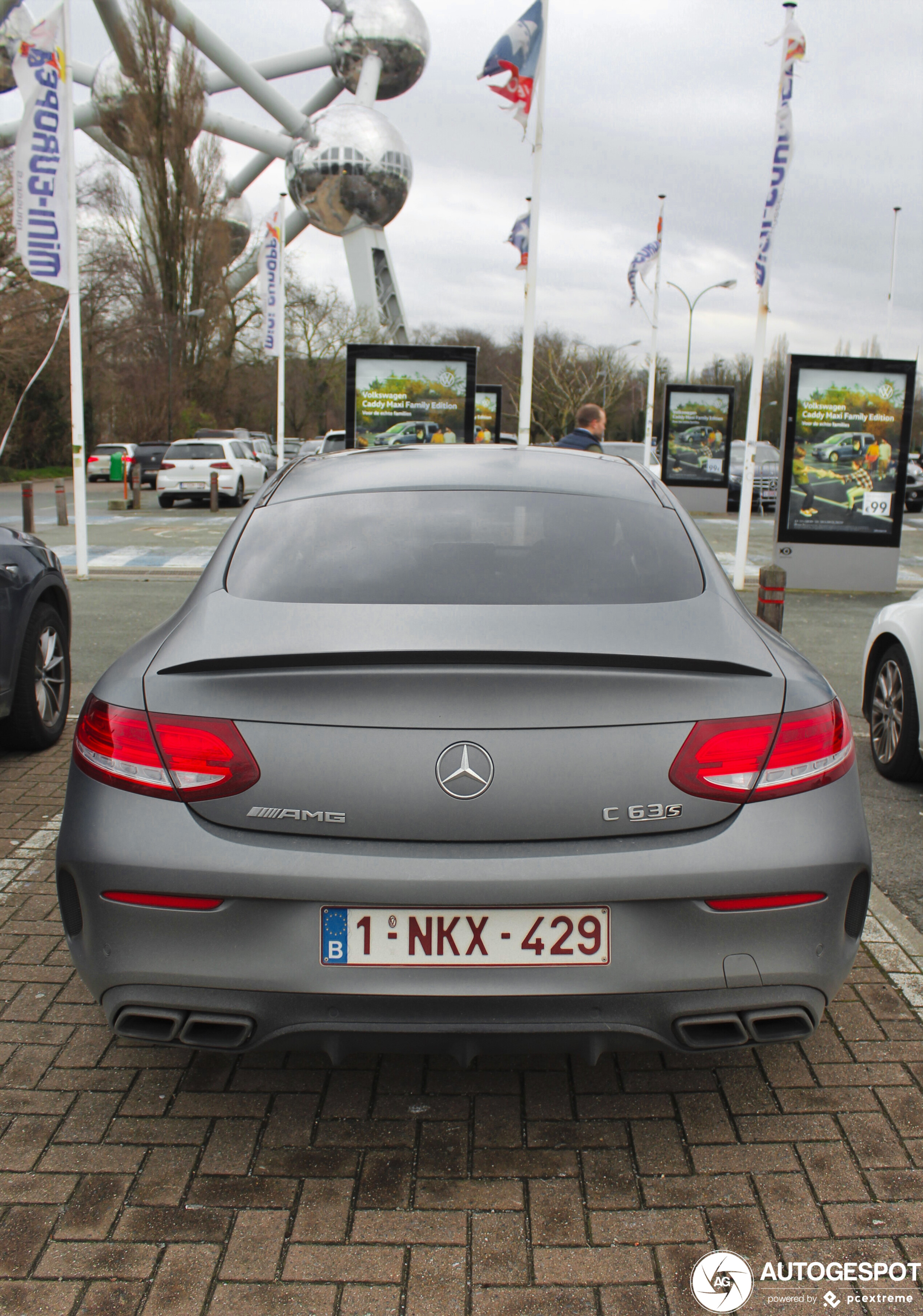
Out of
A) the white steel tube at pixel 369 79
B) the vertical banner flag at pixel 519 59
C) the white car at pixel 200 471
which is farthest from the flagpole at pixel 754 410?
the white steel tube at pixel 369 79

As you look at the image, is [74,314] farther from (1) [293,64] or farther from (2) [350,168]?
(1) [293,64]

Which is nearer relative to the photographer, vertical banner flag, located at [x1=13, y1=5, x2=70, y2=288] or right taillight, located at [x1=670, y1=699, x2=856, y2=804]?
right taillight, located at [x1=670, y1=699, x2=856, y2=804]

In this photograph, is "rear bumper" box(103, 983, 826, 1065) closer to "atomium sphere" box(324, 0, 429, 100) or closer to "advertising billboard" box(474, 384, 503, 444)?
"advertising billboard" box(474, 384, 503, 444)

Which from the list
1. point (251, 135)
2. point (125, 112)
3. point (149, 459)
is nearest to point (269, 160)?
point (251, 135)

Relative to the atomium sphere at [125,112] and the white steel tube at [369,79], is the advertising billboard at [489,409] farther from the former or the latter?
the white steel tube at [369,79]

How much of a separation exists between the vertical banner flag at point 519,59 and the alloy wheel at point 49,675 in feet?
41.9

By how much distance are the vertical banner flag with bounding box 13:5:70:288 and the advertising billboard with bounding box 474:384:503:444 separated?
52.4ft

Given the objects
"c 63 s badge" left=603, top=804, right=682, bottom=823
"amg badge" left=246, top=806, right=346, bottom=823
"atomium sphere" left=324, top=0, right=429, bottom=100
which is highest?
"atomium sphere" left=324, top=0, right=429, bottom=100

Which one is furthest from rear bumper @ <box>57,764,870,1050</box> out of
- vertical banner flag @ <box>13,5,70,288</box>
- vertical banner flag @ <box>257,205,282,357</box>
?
vertical banner flag @ <box>257,205,282,357</box>

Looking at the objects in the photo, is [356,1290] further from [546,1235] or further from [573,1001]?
[573,1001]

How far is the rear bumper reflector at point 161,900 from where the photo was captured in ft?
7.74

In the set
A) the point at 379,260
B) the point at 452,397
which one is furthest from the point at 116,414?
the point at 452,397

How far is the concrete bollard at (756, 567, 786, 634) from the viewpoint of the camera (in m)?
7.77

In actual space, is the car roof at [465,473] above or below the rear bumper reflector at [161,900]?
above
